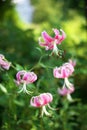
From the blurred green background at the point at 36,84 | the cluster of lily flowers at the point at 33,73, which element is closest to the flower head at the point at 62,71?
the cluster of lily flowers at the point at 33,73

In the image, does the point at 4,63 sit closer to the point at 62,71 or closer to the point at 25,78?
the point at 25,78

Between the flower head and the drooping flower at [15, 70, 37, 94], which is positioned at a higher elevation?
the flower head

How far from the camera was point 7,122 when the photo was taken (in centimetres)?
289

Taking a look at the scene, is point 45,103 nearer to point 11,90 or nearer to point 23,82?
point 23,82

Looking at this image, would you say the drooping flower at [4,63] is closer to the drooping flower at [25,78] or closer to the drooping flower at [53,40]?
the drooping flower at [25,78]

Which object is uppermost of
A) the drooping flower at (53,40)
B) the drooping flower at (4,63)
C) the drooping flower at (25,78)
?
the drooping flower at (53,40)

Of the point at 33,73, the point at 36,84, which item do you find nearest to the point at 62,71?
the point at 33,73

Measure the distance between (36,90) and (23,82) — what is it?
15 centimetres

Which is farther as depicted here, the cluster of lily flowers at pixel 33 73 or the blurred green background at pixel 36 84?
the blurred green background at pixel 36 84

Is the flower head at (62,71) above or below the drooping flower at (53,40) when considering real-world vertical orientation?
below

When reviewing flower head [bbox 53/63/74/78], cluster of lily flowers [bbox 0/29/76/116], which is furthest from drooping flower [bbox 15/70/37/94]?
flower head [bbox 53/63/74/78]

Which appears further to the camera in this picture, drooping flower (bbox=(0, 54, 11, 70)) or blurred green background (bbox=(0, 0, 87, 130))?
blurred green background (bbox=(0, 0, 87, 130))

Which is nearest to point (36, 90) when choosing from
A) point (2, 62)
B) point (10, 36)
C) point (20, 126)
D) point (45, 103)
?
point (45, 103)

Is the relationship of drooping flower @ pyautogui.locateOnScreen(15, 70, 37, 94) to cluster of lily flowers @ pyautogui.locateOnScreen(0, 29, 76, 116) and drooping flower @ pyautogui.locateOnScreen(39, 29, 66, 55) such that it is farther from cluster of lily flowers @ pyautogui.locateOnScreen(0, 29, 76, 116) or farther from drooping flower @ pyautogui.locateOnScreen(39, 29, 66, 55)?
drooping flower @ pyautogui.locateOnScreen(39, 29, 66, 55)
